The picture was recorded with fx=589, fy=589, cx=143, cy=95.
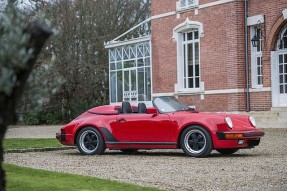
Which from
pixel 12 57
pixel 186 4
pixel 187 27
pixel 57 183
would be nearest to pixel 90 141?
pixel 57 183

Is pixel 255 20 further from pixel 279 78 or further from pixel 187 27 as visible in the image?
pixel 187 27

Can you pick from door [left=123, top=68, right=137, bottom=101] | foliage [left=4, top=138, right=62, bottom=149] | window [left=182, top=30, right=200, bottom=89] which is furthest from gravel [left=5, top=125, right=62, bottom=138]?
window [left=182, top=30, right=200, bottom=89]

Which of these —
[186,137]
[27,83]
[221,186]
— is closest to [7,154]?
[186,137]

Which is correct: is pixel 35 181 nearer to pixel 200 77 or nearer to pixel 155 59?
pixel 200 77

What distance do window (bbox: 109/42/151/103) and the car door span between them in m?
15.9

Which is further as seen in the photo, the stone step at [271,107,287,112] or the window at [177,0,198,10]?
the window at [177,0,198,10]

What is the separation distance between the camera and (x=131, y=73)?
29000 mm

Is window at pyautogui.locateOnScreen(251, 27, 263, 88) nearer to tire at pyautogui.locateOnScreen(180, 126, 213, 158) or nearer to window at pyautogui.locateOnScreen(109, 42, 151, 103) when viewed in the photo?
window at pyautogui.locateOnScreen(109, 42, 151, 103)

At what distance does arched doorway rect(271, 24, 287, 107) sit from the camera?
853 inches

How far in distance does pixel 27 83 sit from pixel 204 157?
25.6ft

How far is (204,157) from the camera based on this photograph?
1134cm

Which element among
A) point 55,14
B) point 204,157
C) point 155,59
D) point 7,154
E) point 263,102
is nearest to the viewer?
point 204,157

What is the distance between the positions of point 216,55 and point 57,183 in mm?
17088

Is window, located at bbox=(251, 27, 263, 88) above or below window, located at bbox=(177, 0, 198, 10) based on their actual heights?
below
